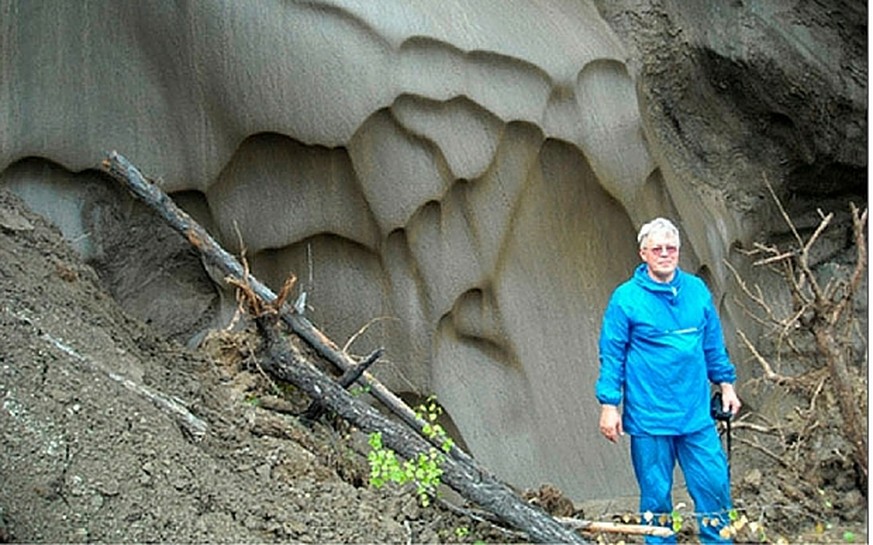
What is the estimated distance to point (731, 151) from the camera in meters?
7.98

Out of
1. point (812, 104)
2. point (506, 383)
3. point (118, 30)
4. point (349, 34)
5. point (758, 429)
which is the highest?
point (812, 104)

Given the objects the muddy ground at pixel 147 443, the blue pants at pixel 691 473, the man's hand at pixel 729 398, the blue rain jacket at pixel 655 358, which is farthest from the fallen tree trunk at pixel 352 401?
the man's hand at pixel 729 398

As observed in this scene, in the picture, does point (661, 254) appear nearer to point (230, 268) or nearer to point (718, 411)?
point (718, 411)

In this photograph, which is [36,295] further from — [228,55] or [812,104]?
[812,104]

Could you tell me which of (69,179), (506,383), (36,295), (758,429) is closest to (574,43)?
(506,383)

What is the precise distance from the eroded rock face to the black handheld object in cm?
158

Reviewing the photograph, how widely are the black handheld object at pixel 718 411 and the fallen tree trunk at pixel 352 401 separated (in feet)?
2.88

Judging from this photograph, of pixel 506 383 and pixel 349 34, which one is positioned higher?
pixel 349 34

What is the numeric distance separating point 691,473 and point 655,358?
19.2 inches

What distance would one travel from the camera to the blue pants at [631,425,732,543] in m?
4.83

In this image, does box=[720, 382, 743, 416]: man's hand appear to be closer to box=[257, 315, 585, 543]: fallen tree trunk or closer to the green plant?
box=[257, 315, 585, 543]: fallen tree trunk

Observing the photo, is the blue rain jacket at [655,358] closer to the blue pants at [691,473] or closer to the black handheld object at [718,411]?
the blue pants at [691,473]

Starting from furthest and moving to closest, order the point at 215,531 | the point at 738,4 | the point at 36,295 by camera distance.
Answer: the point at 738,4, the point at 36,295, the point at 215,531

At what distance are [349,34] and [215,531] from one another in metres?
2.96
